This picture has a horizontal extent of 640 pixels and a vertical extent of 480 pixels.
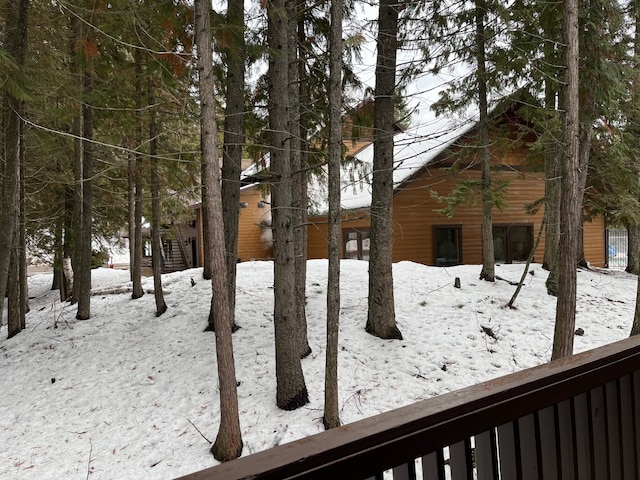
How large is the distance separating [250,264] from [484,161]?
7535 mm

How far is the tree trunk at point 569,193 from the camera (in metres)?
5.82

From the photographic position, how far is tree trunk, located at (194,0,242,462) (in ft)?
15.1

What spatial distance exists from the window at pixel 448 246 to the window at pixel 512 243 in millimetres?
1439

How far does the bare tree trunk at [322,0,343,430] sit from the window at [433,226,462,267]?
32.5 ft

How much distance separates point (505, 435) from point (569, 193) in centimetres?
562

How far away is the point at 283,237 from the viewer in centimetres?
605

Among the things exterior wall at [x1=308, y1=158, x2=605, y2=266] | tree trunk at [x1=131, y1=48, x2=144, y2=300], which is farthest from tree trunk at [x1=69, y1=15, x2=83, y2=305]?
exterior wall at [x1=308, y1=158, x2=605, y2=266]

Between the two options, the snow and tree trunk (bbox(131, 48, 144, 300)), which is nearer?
the snow

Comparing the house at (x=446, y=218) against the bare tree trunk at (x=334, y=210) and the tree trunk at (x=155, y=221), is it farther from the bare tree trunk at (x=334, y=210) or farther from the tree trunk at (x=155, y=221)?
the bare tree trunk at (x=334, y=210)

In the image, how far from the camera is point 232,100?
7.21m

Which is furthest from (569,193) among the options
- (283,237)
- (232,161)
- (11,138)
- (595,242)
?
(595,242)

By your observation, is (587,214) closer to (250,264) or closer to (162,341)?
(250,264)

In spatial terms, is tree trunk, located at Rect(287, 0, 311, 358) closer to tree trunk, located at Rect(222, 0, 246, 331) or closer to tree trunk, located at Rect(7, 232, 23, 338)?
tree trunk, located at Rect(222, 0, 246, 331)

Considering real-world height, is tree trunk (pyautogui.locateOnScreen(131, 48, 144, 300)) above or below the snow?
above
